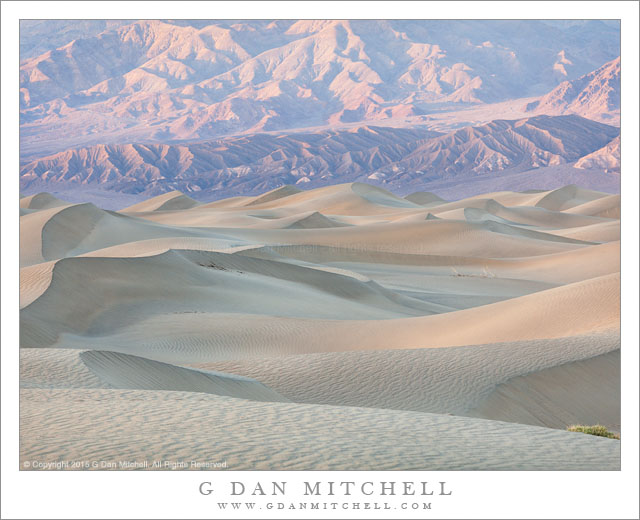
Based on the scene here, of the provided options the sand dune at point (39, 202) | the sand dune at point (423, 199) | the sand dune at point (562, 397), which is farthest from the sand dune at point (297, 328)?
the sand dune at point (423, 199)

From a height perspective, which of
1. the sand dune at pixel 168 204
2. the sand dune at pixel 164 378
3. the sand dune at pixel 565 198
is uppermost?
the sand dune at pixel 565 198

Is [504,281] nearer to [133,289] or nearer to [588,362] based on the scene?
[133,289]

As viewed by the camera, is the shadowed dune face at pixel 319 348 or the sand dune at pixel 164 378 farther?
the sand dune at pixel 164 378

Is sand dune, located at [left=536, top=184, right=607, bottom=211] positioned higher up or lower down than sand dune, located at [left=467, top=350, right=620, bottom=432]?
higher up

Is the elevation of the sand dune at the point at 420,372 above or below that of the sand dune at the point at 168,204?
below

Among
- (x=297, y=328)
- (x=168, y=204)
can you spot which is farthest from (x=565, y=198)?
(x=297, y=328)

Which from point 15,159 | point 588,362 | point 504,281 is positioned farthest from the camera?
point 504,281

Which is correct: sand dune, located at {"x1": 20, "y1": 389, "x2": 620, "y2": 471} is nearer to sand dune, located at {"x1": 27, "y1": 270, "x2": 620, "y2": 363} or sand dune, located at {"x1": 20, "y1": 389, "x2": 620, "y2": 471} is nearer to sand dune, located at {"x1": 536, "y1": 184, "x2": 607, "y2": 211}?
sand dune, located at {"x1": 27, "y1": 270, "x2": 620, "y2": 363}

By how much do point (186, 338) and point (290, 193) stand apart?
90654mm

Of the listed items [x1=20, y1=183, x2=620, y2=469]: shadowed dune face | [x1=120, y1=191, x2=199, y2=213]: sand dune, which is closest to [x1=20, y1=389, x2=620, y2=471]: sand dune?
[x1=20, y1=183, x2=620, y2=469]: shadowed dune face

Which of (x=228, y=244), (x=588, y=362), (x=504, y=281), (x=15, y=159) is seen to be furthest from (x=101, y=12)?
(x=228, y=244)

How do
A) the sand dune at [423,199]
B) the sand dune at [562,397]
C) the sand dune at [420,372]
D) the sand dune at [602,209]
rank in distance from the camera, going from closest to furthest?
the sand dune at [562,397]
the sand dune at [420,372]
the sand dune at [602,209]
the sand dune at [423,199]

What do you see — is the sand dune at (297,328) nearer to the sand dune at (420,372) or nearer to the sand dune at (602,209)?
the sand dune at (420,372)

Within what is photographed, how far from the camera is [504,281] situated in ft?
118
